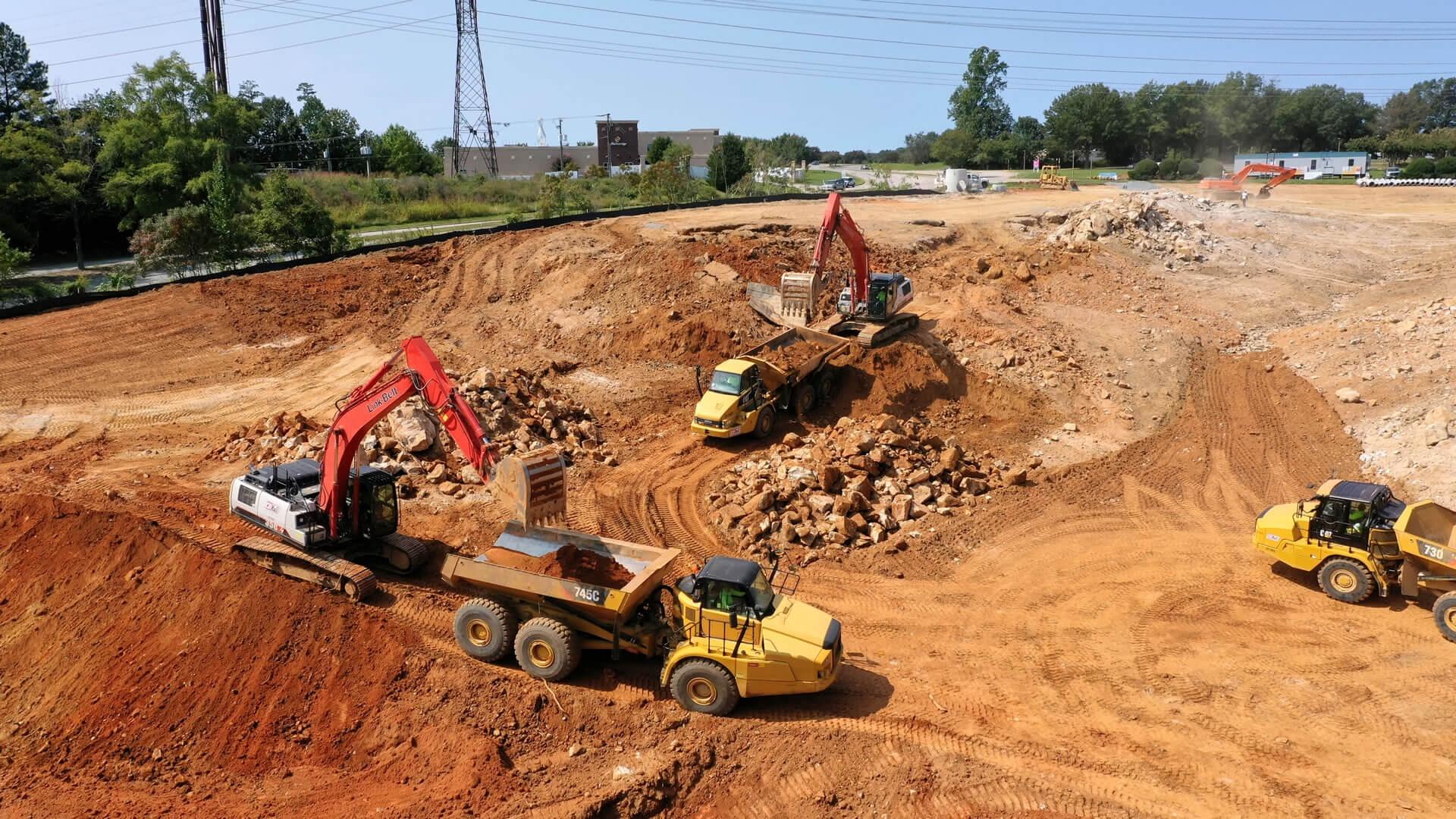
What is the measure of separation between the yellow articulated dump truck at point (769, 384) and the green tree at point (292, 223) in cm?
1928

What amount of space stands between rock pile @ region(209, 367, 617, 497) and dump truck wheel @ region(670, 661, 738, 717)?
7.91 m

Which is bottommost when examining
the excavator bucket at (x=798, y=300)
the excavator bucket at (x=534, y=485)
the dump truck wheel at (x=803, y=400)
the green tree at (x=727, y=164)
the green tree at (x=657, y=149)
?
the dump truck wheel at (x=803, y=400)

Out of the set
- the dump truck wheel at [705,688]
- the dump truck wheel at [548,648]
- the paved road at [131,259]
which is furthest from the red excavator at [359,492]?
the paved road at [131,259]

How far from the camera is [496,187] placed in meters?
60.4

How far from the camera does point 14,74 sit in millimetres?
54531

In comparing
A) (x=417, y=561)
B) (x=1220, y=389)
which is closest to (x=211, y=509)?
(x=417, y=561)

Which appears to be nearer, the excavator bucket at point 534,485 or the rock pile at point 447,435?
the excavator bucket at point 534,485

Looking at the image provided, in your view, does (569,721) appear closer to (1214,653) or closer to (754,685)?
(754,685)

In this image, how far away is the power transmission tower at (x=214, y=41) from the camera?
5128 cm

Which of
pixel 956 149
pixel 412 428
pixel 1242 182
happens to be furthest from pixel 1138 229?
pixel 956 149

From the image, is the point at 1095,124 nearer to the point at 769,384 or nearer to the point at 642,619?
the point at 769,384

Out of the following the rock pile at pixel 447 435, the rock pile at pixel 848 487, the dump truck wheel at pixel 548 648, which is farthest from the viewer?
the rock pile at pixel 447 435

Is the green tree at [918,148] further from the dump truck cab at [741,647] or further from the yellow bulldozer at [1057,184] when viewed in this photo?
the dump truck cab at [741,647]

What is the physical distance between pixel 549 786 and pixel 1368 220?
47.6 meters
